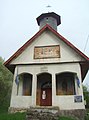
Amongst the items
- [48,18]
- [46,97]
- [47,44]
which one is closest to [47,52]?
[47,44]

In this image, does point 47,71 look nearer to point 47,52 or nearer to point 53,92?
point 47,52

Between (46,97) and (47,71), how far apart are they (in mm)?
2588

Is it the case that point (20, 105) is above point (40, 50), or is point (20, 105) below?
below

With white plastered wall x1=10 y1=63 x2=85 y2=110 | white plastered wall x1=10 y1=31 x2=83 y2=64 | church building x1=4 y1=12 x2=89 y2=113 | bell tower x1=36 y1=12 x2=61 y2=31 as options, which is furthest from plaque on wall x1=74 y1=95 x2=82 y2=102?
bell tower x1=36 y1=12 x2=61 y2=31

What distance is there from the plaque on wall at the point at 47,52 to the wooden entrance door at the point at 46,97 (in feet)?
10.3

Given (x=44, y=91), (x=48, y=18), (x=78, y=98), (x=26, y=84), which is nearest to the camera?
(x=78, y=98)

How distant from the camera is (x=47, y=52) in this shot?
53.6ft

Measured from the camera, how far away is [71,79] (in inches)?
662

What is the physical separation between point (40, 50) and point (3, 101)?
48.5 ft

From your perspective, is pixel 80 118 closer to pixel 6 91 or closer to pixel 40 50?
pixel 40 50

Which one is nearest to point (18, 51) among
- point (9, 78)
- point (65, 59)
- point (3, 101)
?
point (65, 59)

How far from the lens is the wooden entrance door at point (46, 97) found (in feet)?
53.0

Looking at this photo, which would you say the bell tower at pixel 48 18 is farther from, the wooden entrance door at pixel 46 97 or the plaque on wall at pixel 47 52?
the wooden entrance door at pixel 46 97

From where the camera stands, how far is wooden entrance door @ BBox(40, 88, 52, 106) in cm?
1615
